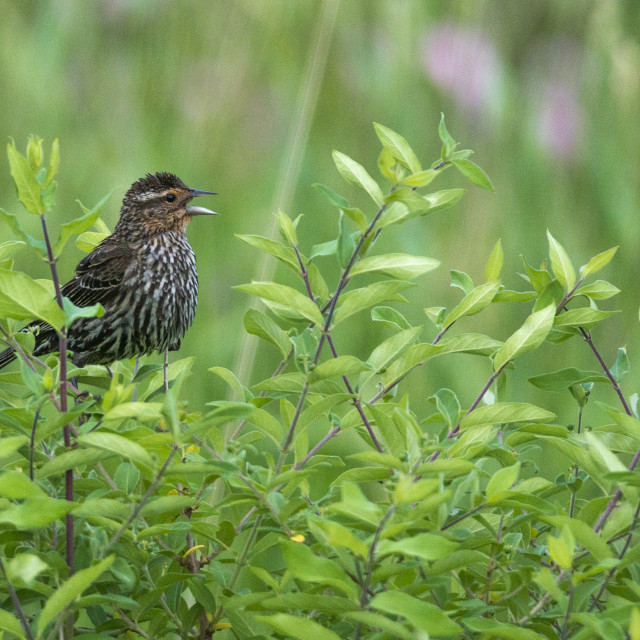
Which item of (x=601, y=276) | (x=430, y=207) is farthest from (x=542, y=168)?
(x=430, y=207)

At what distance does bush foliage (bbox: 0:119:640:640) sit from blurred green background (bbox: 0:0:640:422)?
3.87 ft

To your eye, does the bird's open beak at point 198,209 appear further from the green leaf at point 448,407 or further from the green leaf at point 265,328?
the green leaf at point 448,407

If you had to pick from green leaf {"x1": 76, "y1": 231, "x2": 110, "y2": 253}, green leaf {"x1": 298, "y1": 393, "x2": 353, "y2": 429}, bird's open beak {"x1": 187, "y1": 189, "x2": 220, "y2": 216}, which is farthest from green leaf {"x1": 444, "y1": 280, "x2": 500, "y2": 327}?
bird's open beak {"x1": 187, "y1": 189, "x2": 220, "y2": 216}

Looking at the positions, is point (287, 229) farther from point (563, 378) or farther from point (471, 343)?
point (563, 378)

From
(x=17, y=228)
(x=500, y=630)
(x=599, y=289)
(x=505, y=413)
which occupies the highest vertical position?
(x=17, y=228)

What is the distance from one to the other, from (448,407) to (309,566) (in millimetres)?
350

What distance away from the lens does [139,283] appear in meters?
2.41

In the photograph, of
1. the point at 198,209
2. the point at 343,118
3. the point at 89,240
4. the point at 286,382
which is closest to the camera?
the point at 286,382

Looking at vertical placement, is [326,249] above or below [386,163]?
below

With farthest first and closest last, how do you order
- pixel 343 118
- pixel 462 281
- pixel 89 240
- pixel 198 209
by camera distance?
pixel 343 118, pixel 198 209, pixel 89 240, pixel 462 281

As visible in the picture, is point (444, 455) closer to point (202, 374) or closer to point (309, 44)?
point (202, 374)

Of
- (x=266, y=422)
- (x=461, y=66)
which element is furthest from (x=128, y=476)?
(x=461, y=66)

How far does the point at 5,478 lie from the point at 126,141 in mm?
1995

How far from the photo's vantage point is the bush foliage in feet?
2.60
